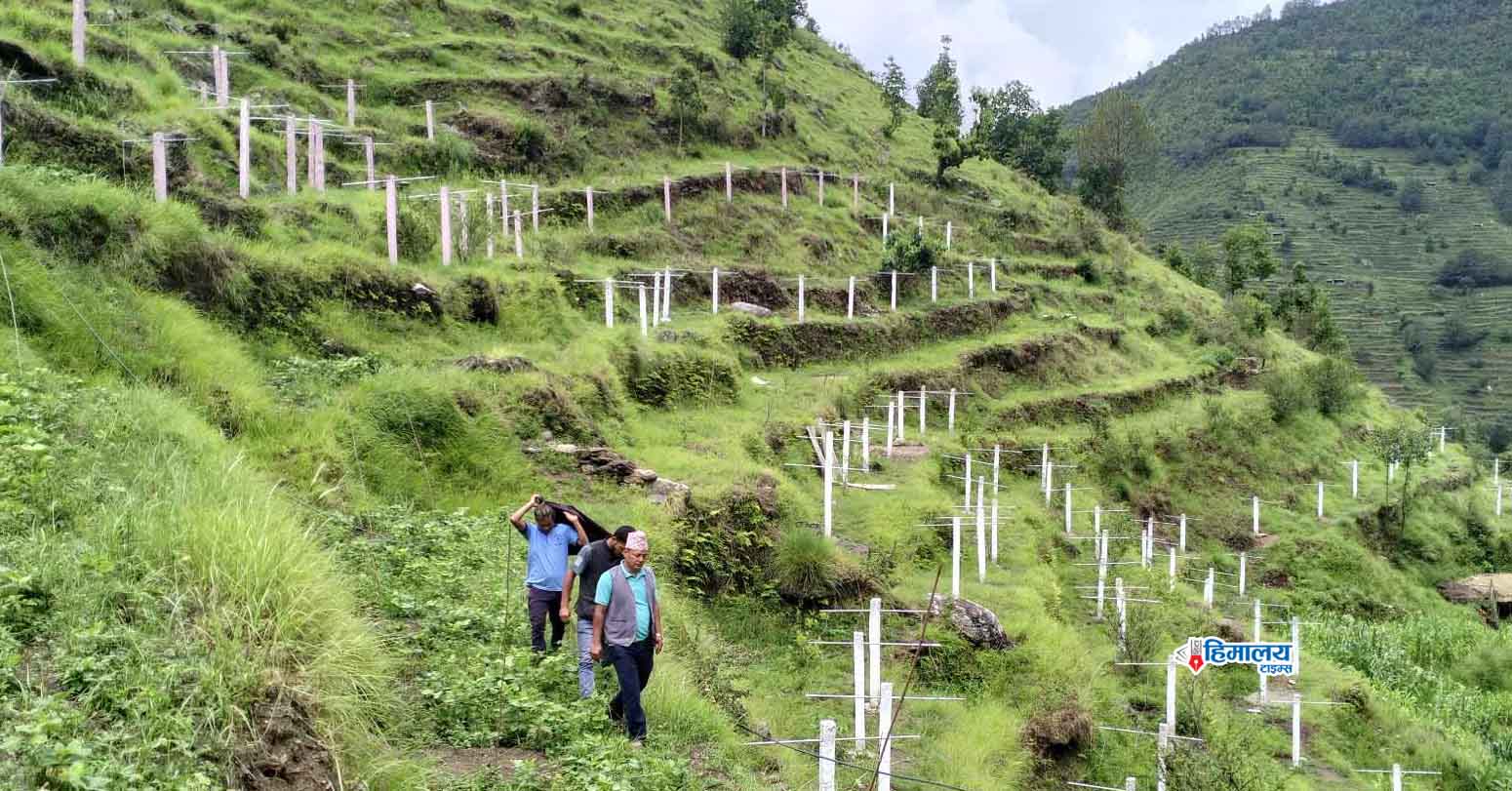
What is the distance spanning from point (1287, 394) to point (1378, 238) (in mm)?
82133

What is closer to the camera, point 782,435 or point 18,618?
point 18,618

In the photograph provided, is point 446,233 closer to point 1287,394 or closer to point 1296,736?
point 1296,736

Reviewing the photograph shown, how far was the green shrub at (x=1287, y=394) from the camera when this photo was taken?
41.4m

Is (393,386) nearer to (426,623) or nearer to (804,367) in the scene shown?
(426,623)

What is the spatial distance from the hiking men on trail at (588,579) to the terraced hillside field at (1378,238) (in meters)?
89.8

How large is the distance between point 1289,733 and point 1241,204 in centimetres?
10293

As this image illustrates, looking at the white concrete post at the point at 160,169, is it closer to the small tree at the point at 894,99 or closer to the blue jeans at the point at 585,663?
the blue jeans at the point at 585,663

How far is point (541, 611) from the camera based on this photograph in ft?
27.2

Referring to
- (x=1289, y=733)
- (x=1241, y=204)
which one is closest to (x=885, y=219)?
(x=1289, y=733)

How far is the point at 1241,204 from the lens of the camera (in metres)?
109

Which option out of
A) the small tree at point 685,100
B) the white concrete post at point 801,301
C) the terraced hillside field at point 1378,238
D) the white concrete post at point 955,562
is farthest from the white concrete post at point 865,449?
the terraced hillside field at point 1378,238

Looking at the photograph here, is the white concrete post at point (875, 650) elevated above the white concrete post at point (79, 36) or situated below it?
below

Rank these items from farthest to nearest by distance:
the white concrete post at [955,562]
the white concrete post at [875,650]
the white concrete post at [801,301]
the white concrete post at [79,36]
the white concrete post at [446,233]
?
1. the white concrete post at [801,301]
2. the white concrete post at [446,233]
3. the white concrete post at [79,36]
4. the white concrete post at [955,562]
5. the white concrete post at [875,650]

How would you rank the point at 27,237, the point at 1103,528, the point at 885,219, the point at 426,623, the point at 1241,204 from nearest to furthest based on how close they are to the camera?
1. the point at 426,623
2. the point at 27,237
3. the point at 1103,528
4. the point at 885,219
5. the point at 1241,204
